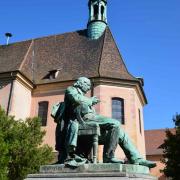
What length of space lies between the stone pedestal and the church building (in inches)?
670

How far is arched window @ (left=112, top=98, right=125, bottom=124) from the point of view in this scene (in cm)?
2442

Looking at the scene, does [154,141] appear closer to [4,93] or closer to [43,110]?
[43,110]

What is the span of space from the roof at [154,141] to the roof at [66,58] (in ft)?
54.9

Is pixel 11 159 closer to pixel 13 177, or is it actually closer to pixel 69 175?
pixel 13 177

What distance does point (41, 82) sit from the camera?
26.8m

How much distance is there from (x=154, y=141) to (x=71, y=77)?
66.8 feet

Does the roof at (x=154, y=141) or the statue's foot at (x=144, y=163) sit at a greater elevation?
the roof at (x=154, y=141)

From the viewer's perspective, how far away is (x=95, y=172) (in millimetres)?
6078

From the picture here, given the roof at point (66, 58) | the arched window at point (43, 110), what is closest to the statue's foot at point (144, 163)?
the roof at point (66, 58)

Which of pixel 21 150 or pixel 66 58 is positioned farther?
pixel 66 58

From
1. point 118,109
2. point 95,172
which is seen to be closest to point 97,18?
point 118,109

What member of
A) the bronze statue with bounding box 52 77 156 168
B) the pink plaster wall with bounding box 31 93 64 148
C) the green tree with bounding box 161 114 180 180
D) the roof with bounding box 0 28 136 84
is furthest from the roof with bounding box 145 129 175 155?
the bronze statue with bounding box 52 77 156 168

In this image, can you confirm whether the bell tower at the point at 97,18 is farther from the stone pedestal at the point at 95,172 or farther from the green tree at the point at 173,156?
the stone pedestal at the point at 95,172

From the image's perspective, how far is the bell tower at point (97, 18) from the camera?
29681 millimetres
